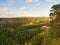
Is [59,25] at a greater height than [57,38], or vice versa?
[59,25]

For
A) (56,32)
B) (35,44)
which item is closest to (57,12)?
(56,32)

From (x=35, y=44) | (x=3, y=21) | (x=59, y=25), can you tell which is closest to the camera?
(x=59, y=25)

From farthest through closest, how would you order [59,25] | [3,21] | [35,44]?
[3,21] → [35,44] → [59,25]

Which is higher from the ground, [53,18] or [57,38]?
[53,18]

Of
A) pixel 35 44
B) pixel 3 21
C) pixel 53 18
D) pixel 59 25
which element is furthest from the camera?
pixel 3 21

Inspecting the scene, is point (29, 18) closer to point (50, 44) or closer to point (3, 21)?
point (3, 21)

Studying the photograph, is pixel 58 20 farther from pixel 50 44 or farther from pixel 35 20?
pixel 35 20

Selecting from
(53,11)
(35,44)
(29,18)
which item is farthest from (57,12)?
(29,18)

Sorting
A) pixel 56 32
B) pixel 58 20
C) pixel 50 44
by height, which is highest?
pixel 58 20

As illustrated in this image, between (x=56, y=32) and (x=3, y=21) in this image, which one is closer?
(x=56, y=32)
